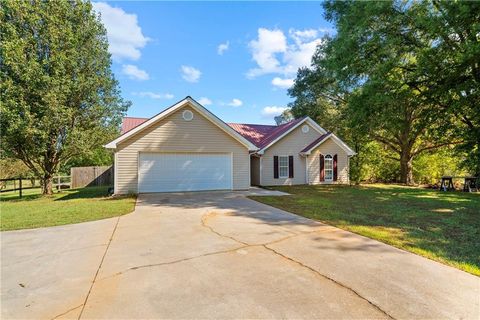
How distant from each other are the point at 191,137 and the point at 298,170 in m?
8.46

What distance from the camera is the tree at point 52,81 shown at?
12.3 metres

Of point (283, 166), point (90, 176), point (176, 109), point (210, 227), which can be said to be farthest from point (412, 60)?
point (90, 176)

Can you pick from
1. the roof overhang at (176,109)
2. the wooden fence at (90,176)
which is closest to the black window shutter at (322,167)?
the roof overhang at (176,109)

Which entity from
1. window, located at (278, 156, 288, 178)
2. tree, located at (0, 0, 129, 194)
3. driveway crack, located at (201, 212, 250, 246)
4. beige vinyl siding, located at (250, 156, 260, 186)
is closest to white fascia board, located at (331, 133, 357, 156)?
window, located at (278, 156, 288, 178)

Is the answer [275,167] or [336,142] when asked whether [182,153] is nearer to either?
[275,167]

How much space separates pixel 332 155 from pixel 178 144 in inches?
446

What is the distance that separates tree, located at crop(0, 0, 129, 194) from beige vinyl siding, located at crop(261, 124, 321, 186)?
10.2 meters

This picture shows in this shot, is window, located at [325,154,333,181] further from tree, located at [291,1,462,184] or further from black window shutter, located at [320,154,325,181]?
tree, located at [291,1,462,184]

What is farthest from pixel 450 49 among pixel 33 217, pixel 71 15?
pixel 71 15

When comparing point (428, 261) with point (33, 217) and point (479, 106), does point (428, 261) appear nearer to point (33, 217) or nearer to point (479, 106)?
point (33, 217)

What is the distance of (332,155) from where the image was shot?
19266 millimetres

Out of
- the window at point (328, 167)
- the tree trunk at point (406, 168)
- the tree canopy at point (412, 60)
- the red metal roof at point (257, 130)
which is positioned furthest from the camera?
the tree trunk at point (406, 168)

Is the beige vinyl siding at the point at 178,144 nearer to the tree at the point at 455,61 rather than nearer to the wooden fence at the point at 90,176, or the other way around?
the tree at the point at 455,61

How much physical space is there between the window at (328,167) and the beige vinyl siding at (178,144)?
7256 millimetres
